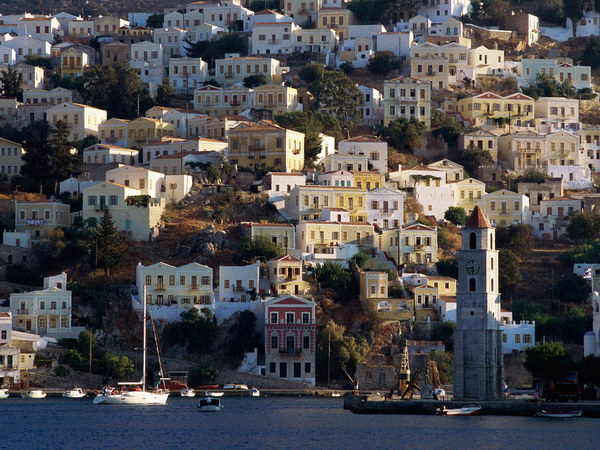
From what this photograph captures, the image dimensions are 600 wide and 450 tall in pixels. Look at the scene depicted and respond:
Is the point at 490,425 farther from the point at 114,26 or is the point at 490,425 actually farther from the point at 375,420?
the point at 114,26

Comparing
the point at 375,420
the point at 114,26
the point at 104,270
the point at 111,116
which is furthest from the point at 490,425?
the point at 114,26

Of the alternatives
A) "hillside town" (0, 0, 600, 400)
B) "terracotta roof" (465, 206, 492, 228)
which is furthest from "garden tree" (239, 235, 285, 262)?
"terracotta roof" (465, 206, 492, 228)

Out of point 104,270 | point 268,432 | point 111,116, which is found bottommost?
point 268,432

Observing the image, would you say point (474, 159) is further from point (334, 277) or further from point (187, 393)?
point (187, 393)

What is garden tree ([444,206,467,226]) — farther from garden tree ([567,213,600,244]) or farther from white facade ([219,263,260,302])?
white facade ([219,263,260,302])

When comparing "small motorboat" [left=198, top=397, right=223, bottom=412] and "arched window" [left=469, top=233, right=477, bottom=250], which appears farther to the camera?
"small motorboat" [left=198, top=397, right=223, bottom=412]

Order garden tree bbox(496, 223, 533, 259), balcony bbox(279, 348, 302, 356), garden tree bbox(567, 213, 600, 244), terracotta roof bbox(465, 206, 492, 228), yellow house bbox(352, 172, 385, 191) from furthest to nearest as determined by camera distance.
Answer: yellow house bbox(352, 172, 385, 191)
garden tree bbox(567, 213, 600, 244)
garden tree bbox(496, 223, 533, 259)
balcony bbox(279, 348, 302, 356)
terracotta roof bbox(465, 206, 492, 228)

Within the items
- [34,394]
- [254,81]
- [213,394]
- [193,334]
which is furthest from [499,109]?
[34,394]
